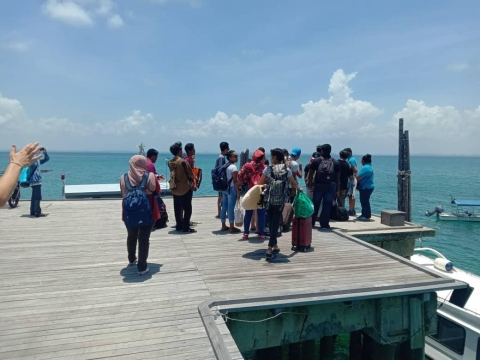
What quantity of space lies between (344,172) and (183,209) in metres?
4.60

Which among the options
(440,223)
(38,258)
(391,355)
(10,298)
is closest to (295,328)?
(391,355)

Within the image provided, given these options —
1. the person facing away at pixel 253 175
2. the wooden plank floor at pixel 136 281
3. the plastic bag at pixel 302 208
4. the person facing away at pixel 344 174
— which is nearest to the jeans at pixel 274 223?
the wooden plank floor at pixel 136 281

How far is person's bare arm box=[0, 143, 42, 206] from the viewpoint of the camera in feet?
8.84

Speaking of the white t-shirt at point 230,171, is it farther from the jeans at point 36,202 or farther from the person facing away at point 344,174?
the jeans at point 36,202

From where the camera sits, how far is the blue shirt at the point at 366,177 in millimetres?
10031

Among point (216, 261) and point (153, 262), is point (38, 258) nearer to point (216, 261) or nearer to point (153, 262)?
point (153, 262)

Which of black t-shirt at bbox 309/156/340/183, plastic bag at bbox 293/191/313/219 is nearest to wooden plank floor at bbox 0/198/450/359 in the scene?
plastic bag at bbox 293/191/313/219

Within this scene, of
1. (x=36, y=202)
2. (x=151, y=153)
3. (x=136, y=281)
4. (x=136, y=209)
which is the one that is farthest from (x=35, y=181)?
(x=136, y=281)

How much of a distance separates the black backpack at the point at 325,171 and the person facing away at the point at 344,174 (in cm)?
112

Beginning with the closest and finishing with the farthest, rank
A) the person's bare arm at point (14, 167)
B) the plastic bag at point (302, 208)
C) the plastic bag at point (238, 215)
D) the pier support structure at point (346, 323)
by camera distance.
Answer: the person's bare arm at point (14, 167) → the pier support structure at point (346, 323) → the plastic bag at point (302, 208) → the plastic bag at point (238, 215)

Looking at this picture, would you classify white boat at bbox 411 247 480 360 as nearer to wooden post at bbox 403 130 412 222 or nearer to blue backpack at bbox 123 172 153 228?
wooden post at bbox 403 130 412 222

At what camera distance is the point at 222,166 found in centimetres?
843

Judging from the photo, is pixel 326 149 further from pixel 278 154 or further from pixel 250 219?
pixel 250 219

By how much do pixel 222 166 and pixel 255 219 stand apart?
1.67 metres
